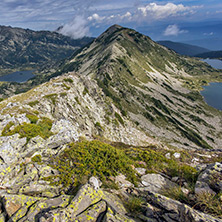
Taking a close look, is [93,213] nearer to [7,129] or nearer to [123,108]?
[7,129]

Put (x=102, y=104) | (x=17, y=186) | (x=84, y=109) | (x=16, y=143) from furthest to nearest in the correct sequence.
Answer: (x=102, y=104) → (x=84, y=109) → (x=16, y=143) → (x=17, y=186)

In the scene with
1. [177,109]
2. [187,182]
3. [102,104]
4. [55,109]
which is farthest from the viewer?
[177,109]

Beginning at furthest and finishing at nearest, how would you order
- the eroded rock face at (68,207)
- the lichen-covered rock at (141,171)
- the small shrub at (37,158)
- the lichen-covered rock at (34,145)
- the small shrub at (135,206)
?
the lichen-covered rock at (34,145)
the lichen-covered rock at (141,171)
the small shrub at (37,158)
the small shrub at (135,206)
the eroded rock face at (68,207)

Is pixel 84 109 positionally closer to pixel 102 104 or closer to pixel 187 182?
pixel 102 104

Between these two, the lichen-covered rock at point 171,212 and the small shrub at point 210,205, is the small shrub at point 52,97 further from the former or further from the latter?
the small shrub at point 210,205

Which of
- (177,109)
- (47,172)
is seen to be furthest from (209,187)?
(177,109)

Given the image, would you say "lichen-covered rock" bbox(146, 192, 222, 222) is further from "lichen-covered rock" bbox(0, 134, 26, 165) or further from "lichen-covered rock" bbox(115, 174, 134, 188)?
"lichen-covered rock" bbox(0, 134, 26, 165)

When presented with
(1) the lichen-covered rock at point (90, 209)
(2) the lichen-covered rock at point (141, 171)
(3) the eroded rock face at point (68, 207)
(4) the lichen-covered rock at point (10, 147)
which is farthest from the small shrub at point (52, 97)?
(1) the lichen-covered rock at point (90, 209)

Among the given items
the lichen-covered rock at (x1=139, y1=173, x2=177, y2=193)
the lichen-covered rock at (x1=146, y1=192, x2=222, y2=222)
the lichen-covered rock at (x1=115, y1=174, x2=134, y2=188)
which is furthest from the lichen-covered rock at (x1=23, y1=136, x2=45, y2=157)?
the lichen-covered rock at (x1=146, y1=192, x2=222, y2=222)
